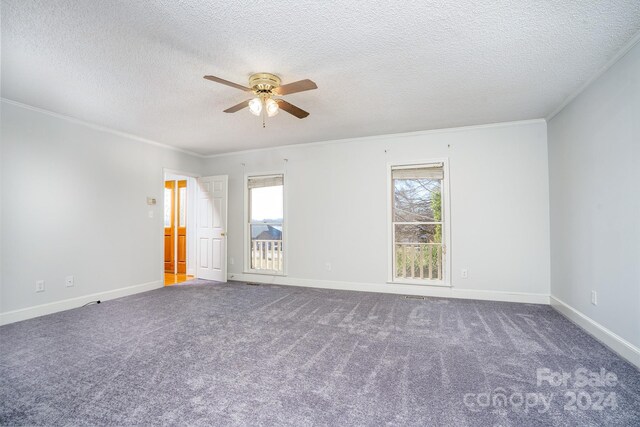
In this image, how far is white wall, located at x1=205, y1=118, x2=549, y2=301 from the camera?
3975 mm

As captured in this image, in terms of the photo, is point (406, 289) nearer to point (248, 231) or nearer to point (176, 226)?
point (248, 231)

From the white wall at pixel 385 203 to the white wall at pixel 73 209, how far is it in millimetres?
1547

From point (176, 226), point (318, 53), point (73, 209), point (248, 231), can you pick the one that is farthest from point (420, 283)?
point (176, 226)

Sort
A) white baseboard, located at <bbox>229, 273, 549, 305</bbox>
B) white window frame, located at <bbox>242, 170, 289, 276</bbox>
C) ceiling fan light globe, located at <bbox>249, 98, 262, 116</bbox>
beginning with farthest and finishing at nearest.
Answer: white window frame, located at <bbox>242, 170, 289, 276</bbox>, white baseboard, located at <bbox>229, 273, 549, 305</bbox>, ceiling fan light globe, located at <bbox>249, 98, 262, 116</bbox>

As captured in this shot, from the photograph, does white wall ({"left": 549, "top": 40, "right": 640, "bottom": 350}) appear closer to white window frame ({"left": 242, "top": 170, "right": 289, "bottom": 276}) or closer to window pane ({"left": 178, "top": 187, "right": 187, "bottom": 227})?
white window frame ({"left": 242, "top": 170, "right": 289, "bottom": 276})

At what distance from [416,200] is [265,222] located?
2.83 meters

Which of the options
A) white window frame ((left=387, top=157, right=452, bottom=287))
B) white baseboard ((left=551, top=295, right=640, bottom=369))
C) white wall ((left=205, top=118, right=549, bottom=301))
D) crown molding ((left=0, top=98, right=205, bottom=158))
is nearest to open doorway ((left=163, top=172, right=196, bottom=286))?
crown molding ((left=0, top=98, right=205, bottom=158))

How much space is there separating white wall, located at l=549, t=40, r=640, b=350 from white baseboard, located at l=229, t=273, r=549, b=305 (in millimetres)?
452

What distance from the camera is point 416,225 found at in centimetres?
483

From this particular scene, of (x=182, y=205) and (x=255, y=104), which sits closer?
(x=255, y=104)

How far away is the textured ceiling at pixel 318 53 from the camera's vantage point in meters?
1.89

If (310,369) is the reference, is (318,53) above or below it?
above

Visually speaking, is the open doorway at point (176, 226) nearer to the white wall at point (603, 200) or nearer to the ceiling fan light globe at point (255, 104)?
the ceiling fan light globe at point (255, 104)

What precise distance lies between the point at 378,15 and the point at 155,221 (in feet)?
15.6
